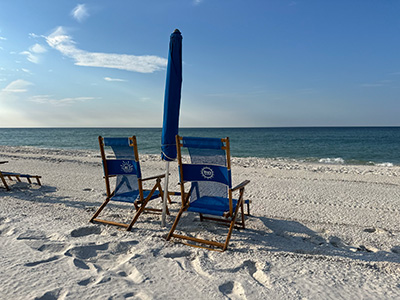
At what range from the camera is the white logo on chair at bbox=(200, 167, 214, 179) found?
3.68 metres

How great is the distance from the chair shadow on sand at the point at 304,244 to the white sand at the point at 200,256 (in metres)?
0.01

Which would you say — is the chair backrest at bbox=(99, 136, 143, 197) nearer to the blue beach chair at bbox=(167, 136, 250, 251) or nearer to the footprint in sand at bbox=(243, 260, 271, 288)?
the blue beach chair at bbox=(167, 136, 250, 251)

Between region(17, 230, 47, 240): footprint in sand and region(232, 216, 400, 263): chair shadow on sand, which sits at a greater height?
region(17, 230, 47, 240): footprint in sand

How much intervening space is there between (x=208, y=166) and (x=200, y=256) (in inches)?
42.1

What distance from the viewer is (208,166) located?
3.67m

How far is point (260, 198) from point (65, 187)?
170 inches

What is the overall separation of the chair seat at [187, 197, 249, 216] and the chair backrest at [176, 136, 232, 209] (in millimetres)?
65

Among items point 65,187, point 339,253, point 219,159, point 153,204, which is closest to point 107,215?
point 153,204

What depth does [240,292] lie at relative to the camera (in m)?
2.37

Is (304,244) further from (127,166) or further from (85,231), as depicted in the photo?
(85,231)

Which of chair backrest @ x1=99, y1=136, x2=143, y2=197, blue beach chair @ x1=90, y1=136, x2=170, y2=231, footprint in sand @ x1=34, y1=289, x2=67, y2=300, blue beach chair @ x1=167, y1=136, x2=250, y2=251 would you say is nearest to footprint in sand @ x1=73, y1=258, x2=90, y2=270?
footprint in sand @ x1=34, y1=289, x2=67, y2=300

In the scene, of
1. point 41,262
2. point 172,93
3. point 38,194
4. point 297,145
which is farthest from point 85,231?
point 297,145

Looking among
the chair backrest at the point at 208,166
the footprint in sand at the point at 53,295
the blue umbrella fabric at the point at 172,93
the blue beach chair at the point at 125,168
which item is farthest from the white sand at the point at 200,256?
the blue umbrella fabric at the point at 172,93

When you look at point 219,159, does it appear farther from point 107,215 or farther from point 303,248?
point 107,215
